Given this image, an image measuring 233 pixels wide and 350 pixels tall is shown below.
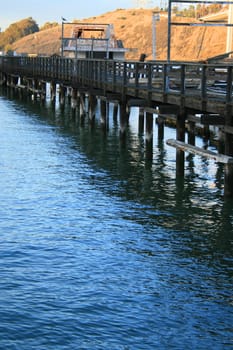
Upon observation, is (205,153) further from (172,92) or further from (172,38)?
(172,38)

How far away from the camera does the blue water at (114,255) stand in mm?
11656

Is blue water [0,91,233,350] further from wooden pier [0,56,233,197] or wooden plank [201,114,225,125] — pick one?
wooden plank [201,114,225,125]

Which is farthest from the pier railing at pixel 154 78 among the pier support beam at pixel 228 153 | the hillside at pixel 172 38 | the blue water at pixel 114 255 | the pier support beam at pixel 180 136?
the hillside at pixel 172 38

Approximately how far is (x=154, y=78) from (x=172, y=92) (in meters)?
4.65

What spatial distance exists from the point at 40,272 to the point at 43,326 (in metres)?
2.64

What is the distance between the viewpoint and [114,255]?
610 inches

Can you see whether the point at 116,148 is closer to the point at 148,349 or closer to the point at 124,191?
the point at 124,191

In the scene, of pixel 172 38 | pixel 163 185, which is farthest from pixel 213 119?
pixel 172 38

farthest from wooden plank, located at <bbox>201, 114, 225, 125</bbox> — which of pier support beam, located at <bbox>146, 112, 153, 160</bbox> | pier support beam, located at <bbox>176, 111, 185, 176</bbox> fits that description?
pier support beam, located at <bbox>146, 112, 153, 160</bbox>

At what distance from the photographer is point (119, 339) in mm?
11312

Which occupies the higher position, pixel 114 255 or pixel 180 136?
pixel 180 136

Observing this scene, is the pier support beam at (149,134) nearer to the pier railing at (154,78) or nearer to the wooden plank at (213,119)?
the pier railing at (154,78)

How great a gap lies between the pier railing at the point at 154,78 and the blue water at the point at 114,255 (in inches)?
113

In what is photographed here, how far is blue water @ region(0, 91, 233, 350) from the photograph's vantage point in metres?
11.7
